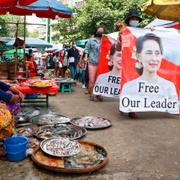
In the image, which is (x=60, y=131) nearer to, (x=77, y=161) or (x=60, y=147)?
(x=60, y=147)

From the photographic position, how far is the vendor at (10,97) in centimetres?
442

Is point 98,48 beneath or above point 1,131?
A: above

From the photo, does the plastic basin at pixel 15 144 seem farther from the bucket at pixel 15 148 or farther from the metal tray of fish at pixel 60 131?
the metal tray of fish at pixel 60 131

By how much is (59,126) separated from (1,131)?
151 cm

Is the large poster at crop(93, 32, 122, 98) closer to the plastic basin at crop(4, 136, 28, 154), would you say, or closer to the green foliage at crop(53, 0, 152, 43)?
the plastic basin at crop(4, 136, 28, 154)

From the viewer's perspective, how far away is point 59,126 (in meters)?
5.59

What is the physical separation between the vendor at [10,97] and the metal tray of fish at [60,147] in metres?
0.77

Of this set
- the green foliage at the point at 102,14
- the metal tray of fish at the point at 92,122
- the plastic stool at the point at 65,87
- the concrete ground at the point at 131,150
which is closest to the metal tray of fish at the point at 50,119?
the metal tray of fish at the point at 92,122

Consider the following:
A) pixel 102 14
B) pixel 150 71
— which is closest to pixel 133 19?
pixel 150 71

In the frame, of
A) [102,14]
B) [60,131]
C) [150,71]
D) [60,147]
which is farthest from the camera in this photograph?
[102,14]

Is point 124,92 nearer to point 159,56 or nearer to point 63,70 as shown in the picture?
point 159,56

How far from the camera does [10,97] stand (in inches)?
175

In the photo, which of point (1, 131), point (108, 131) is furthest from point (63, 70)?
point (1, 131)

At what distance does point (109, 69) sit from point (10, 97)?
13.4 feet
